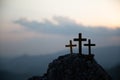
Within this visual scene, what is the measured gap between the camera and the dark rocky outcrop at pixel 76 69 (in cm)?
2886

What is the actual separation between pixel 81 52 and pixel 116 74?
3.47 m

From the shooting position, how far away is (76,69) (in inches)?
1147

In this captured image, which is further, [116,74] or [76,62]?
[116,74]

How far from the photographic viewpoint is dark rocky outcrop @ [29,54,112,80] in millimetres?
28856

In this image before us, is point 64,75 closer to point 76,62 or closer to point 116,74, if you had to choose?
point 76,62

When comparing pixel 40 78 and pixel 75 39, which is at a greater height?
pixel 75 39

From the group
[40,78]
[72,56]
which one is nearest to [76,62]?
[72,56]

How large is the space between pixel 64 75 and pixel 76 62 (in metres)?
1.06

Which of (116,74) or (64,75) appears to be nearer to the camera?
(64,75)

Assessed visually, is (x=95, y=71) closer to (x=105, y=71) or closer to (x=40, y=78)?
(x=105, y=71)

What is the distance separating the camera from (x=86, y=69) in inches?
1148

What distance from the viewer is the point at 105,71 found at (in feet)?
98.2

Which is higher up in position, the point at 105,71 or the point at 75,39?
the point at 75,39

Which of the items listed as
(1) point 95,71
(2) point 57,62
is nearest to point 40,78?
(2) point 57,62
